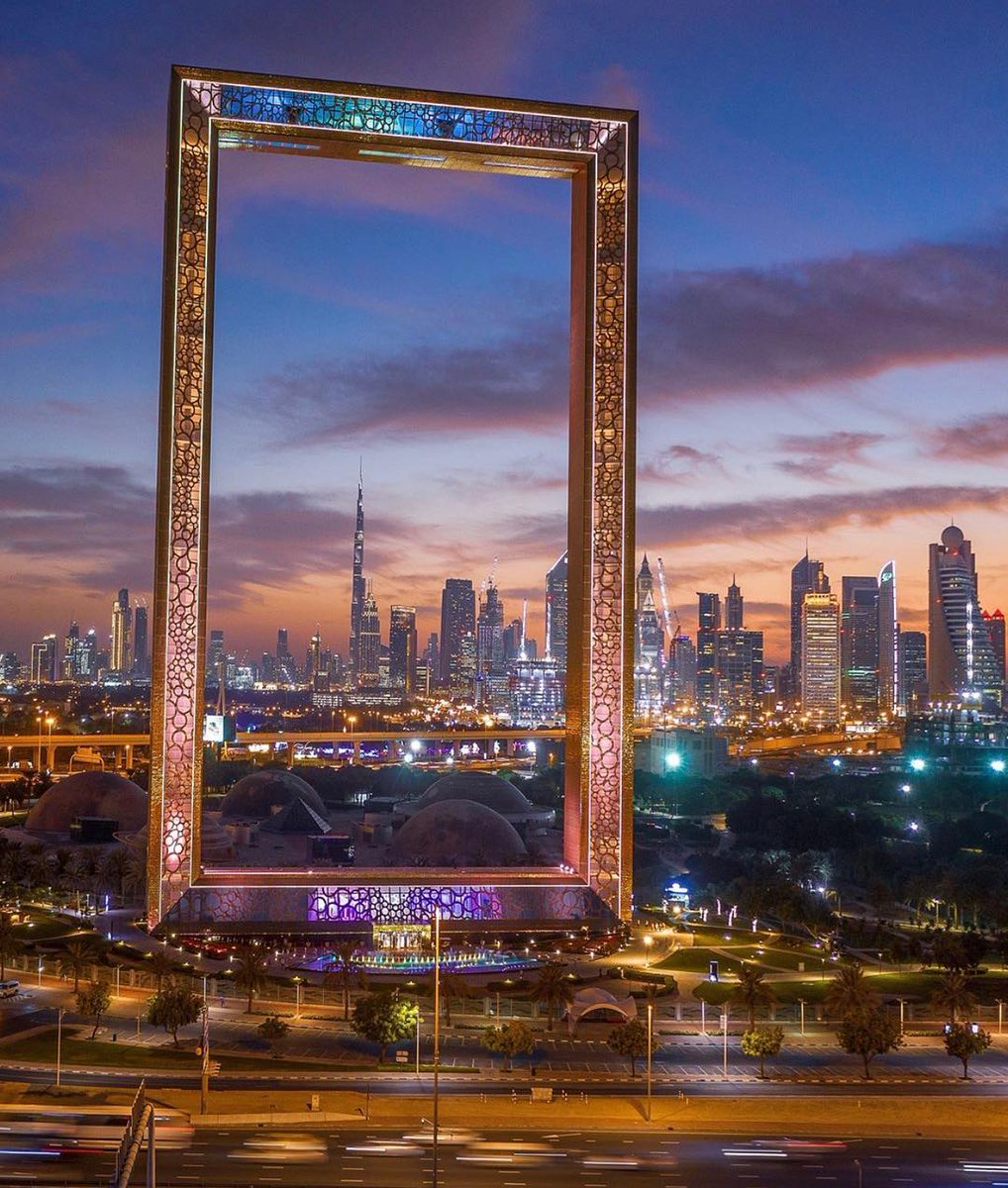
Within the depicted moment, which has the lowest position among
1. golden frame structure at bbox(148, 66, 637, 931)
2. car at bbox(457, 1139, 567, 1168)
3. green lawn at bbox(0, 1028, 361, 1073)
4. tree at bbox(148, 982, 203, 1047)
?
green lawn at bbox(0, 1028, 361, 1073)

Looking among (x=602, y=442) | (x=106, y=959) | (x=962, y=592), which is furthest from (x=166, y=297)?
(x=962, y=592)

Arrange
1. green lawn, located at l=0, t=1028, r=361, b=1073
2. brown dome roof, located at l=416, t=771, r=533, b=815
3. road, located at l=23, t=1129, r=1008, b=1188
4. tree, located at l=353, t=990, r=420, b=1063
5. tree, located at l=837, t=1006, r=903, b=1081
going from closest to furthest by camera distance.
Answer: road, located at l=23, t=1129, r=1008, b=1188, green lawn, located at l=0, t=1028, r=361, b=1073, tree, located at l=353, t=990, r=420, b=1063, tree, located at l=837, t=1006, r=903, b=1081, brown dome roof, located at l=416, t=771, r=533, b=815

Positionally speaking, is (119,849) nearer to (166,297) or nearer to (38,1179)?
(166,297)

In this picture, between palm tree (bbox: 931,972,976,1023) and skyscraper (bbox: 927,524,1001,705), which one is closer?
palm tree (bbox: 931,972,976,1023)

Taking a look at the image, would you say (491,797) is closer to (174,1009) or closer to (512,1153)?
(174,1009)

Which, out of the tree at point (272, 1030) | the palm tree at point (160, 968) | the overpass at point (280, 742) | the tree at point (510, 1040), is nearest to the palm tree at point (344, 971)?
the tree at point (272, 1030)

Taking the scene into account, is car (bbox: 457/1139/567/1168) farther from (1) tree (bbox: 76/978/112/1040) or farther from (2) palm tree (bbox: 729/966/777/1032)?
(1) tree (bbox: 76/978/112/1040)

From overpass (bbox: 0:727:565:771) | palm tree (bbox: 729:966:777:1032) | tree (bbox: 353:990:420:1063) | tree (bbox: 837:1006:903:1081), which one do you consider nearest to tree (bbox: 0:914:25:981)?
tree (bbox: 353:990:420:1063)
